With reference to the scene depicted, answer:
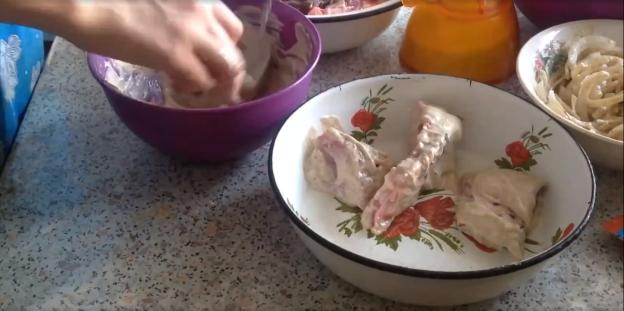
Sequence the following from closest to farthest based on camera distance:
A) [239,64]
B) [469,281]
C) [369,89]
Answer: [469,281] < [239,64] < [369,89]

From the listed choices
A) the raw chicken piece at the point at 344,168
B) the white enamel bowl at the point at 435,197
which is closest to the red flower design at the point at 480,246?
the white enamel bowl at the point at 435,197

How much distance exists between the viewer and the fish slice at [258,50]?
30.3 inches

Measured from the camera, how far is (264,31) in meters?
0.80

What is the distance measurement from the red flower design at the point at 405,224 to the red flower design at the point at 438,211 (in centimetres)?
1

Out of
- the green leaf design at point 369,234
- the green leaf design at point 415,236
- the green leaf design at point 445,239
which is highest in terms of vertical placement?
the green leaf design at point 369,234

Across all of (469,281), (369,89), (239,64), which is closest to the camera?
(469,281)

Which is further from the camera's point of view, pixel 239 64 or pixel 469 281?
pixel 239 64

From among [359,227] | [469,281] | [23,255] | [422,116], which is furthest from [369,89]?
[23,255]

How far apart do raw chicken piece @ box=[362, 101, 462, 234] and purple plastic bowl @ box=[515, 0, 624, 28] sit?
295mm

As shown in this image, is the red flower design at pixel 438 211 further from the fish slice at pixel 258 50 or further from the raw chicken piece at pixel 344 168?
the fish slice at pixel 258 50

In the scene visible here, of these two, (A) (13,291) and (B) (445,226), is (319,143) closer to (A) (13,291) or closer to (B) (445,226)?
(B) (445,226)

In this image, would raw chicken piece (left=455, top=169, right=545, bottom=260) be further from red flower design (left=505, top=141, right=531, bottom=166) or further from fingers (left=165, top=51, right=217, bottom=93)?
fingers (left=165, top=51, right=217, bottom=93)

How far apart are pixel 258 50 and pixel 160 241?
0.27 meters

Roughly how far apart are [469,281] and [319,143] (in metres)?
0.24
